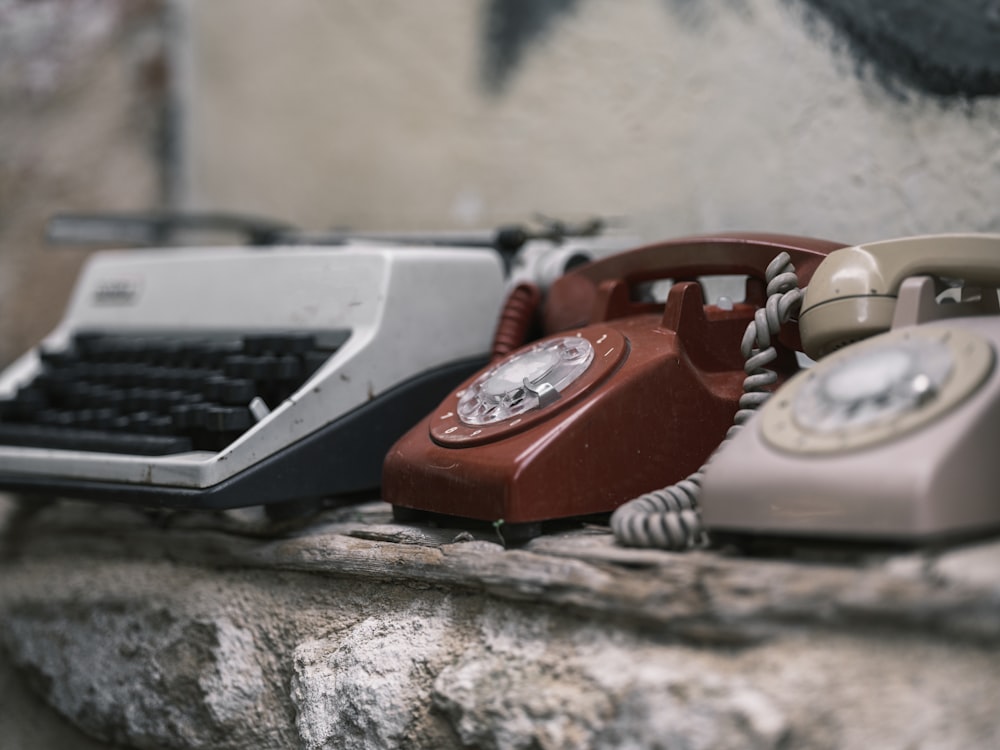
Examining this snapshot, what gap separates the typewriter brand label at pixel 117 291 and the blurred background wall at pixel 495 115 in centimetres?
62

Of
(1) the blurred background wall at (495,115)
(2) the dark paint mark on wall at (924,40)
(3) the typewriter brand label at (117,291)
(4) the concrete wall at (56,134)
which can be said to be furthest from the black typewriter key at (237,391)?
(4) the concrete wall at (56,134)

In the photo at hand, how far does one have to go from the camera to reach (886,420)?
2.21 feet

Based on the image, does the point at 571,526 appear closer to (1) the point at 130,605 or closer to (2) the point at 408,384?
(2) the point at 408,384

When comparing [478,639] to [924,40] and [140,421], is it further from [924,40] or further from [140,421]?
[924,40]

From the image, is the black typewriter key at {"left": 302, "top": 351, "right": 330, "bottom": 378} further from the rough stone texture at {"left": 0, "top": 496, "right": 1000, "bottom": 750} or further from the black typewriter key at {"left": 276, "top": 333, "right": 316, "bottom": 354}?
the rough stone texture at {"left": 0, "top": 496, "right": 1000, "bottom": 750}

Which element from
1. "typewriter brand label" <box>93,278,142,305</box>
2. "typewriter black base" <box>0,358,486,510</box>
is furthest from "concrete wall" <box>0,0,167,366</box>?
"typewriter black base" <box>0,358,486,510</box>

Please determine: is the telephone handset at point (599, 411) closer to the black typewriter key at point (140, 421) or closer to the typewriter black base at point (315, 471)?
the typewriter black base at point (315, 471)

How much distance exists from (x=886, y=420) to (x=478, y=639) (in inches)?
15.2

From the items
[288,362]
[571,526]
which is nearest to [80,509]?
[288,362]

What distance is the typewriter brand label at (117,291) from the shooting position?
1.48 metres

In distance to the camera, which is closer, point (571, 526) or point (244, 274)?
point (571, 526)

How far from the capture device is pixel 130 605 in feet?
3.97

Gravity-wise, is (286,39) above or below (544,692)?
above

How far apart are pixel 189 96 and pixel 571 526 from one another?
1.88 m
